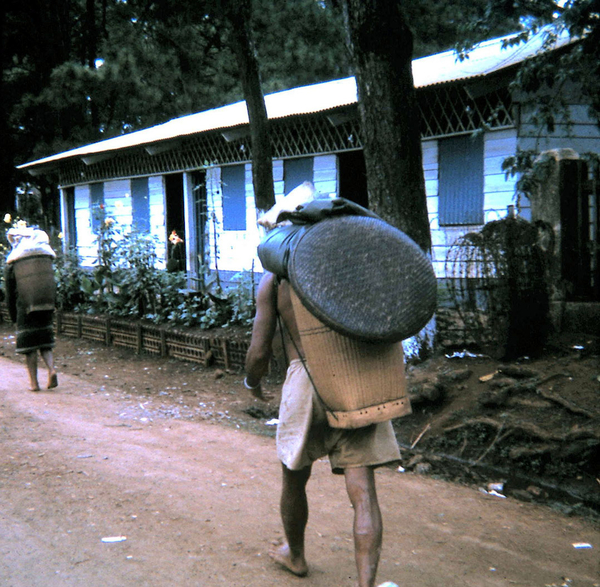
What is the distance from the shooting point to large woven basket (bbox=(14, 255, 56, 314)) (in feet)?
27.3

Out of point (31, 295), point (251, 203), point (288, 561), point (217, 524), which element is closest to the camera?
point (288, 561)

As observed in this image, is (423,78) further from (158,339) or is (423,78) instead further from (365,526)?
(365,526)

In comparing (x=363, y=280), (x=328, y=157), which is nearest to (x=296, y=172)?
(x=328, y=157)

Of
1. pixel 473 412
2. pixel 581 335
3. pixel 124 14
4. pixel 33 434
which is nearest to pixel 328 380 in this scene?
pixel 473 412

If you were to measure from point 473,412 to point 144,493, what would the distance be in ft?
8.69

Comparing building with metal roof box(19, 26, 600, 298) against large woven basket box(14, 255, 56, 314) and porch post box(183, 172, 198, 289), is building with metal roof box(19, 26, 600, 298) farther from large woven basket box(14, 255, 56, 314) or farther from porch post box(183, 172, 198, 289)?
large woven basket box(14, 255, 56, 314)

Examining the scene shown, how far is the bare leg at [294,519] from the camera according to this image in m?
3.36

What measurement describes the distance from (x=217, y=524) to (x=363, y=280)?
2.08 metres

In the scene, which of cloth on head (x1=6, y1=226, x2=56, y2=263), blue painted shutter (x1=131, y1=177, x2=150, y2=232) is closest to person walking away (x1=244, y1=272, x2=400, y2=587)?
cloth on head (x1=6, y1=226, x2=56, y2=263)

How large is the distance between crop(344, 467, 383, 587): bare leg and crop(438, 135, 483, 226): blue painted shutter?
7.37 m

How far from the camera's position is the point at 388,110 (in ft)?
22.9

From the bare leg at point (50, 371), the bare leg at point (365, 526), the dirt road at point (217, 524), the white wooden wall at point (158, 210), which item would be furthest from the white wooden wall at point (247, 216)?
the bare leg at point (365, 526)

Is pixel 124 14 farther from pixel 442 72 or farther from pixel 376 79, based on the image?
pixel 376 79

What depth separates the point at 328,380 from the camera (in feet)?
9.73
